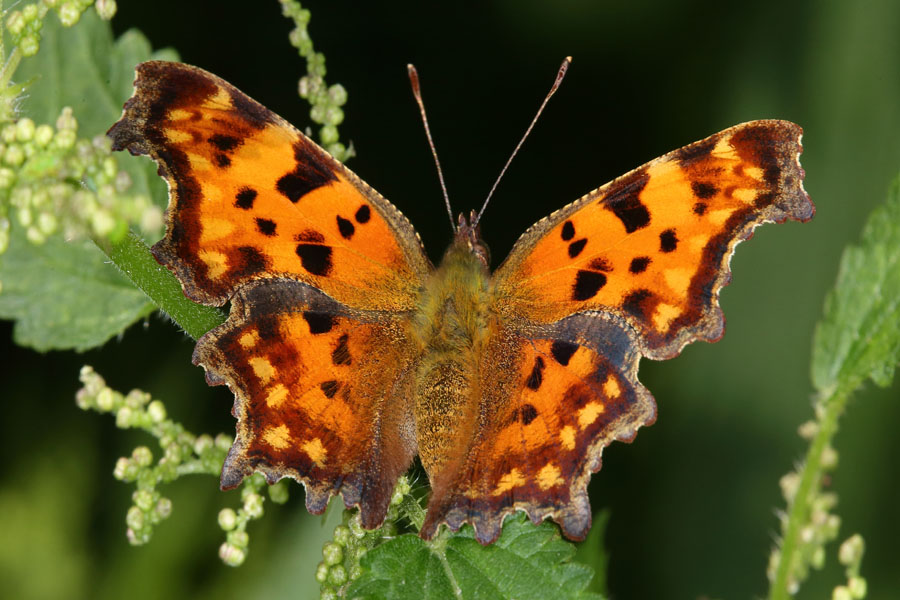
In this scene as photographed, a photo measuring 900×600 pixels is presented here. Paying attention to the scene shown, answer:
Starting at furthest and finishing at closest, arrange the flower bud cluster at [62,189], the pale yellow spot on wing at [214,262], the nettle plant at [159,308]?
the pale yellow spot on wing at [214,262] < the nettle plant at [159,308] < the flower bud cluster at [62,189]

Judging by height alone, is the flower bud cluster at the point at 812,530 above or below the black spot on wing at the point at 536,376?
below

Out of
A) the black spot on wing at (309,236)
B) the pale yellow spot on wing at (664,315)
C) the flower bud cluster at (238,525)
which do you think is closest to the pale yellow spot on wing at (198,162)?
the black spot on wing at (309,236)

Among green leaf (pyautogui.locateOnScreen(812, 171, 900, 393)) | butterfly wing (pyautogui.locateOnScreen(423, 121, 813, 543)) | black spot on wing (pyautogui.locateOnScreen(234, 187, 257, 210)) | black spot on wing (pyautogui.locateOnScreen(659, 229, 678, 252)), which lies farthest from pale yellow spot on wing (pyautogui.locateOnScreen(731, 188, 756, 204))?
black spot on wing (pyautogui.locateOnScreen(234, 187, 257, 210))

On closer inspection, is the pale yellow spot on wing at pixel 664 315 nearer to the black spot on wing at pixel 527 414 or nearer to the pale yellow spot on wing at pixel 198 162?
the black spot on wing at pixel 527 414

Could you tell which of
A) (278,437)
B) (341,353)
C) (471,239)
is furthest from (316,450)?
(471,239)

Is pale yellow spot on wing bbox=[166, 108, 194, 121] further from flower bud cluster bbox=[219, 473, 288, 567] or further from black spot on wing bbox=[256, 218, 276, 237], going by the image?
flower bud cluster bbox=[219, 473, 288, 567]

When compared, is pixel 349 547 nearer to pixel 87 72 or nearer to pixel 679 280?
pixel 679 280
